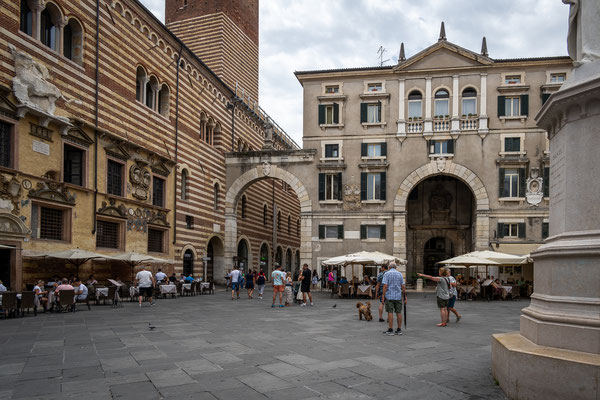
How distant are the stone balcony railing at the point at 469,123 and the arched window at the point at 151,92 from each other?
58.5 feet

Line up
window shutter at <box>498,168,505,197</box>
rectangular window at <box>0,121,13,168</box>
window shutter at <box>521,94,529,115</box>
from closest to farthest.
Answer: rectangular window at <box>0,121,13,168</box> → window shutter at <box>521,94,529,115</box> → window shutter at <box>498,168,505,197</box>

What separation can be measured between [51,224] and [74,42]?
7211mm

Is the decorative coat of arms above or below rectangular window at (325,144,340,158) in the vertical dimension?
below

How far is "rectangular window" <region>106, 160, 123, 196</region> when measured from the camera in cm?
2041

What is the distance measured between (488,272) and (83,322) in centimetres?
2307

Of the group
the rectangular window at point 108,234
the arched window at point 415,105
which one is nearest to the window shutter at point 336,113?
the arched window at point 415,105

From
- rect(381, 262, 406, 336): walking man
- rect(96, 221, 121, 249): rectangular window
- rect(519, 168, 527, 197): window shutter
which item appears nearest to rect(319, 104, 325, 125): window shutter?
rect(519, 168, 527, 197): window shutter

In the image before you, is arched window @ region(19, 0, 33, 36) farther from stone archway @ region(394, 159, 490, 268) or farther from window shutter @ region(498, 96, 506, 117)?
window shutter @ region(498, 96, 506, 117)

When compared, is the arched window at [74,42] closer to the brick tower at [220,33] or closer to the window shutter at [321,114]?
the window shutter at [321,114]

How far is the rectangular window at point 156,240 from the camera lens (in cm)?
2358

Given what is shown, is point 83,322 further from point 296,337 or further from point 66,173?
point 66,173

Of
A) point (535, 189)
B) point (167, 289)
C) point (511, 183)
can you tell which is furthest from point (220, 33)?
point (535, 189)

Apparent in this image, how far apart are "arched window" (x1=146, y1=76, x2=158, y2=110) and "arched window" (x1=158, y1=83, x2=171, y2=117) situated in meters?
0.79

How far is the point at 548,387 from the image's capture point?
4.77 meters
